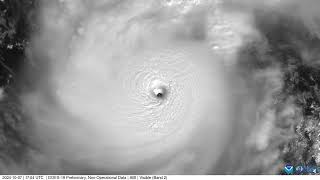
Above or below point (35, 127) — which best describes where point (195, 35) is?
above

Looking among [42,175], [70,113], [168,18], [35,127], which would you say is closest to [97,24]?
[168,18]

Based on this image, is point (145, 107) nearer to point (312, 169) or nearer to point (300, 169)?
point (300, 169)

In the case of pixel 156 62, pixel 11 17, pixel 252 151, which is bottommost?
pixel 252 151

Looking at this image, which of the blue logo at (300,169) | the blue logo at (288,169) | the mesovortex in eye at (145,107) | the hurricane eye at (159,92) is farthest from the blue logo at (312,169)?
the hurricane eye at (159,92)

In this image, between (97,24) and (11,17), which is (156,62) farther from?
(11,17)

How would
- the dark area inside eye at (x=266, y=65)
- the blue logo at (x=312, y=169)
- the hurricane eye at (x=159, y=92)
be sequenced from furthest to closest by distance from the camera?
the hurricane eye at (x=159, y=92) < the dark area inside eye at (x=266, y=65) < the blue logo at (x=312, y=169)

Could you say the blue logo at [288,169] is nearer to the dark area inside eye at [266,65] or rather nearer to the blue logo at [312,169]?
the dark area inside eye at [266,65]

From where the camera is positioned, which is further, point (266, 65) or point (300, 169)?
point (266, 65)

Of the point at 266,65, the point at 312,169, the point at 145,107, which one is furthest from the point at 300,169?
the point at 145,107

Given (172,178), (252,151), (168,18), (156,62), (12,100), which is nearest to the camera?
(172,178)

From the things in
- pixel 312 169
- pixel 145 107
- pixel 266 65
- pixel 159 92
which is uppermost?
pixel 266 65

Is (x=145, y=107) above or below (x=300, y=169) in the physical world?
above
